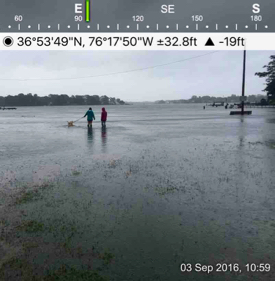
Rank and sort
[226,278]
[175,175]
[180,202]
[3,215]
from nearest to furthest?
[226,278] < [3,215] < [180,202] < [175,175]

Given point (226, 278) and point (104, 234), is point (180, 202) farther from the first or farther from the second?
point (226, 278)

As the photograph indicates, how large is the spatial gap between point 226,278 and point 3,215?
421 cm

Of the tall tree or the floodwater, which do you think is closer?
the floodwater

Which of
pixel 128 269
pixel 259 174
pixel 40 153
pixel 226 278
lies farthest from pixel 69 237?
pixel 40 153

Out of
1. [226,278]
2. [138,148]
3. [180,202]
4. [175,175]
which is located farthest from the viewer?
[138,148]

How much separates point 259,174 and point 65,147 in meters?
9.17

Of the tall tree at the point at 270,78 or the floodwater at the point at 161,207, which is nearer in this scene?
the floodwater at the point at 161,207

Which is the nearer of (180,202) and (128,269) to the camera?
(128,269)

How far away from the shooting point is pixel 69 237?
4.59 meters

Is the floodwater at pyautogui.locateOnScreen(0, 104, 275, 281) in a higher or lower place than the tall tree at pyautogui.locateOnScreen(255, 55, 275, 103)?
lower

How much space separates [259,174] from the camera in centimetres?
853

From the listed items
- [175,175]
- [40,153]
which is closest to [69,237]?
[175,175]

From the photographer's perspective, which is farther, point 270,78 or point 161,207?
point 270,78

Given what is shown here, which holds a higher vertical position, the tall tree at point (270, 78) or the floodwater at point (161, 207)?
the tall tree at point (270, 78)
